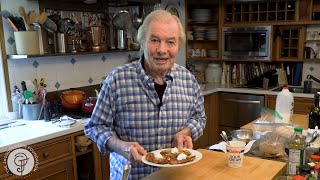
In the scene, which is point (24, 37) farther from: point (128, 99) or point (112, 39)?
point (128, 99)

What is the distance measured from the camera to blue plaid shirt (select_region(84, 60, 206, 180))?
150 cm

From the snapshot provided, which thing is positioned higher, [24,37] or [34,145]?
[24,37]

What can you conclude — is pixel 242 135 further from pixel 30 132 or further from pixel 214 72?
pixel 214 72

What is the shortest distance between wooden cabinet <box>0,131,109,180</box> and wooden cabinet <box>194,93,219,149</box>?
164cm

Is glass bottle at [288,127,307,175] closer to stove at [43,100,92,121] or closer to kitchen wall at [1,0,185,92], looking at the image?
stove at [43,100,92,121]

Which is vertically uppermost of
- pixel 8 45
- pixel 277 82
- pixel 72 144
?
pixel 8 45

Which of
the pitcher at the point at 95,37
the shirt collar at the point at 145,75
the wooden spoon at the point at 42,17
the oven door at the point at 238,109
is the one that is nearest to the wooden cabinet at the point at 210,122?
the oven door at the point at 238,109

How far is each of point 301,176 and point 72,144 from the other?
153 centimetres

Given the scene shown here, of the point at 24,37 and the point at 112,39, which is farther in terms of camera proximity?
the point at 112,39

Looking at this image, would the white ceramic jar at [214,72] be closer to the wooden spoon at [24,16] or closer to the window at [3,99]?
the wooden spoon at [24,16]

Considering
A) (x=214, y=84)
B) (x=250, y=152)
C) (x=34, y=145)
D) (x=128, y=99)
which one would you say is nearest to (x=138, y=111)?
(x=128, y=99)

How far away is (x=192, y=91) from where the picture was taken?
1.65m

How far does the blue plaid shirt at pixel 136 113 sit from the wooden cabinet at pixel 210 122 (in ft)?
7.62

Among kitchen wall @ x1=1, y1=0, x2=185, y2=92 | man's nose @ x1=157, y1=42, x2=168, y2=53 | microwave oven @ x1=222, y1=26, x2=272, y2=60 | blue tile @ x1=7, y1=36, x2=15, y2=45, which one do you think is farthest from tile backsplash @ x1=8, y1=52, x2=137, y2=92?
man's nose @ x1=157, y1=42, x2=168, y2=53
